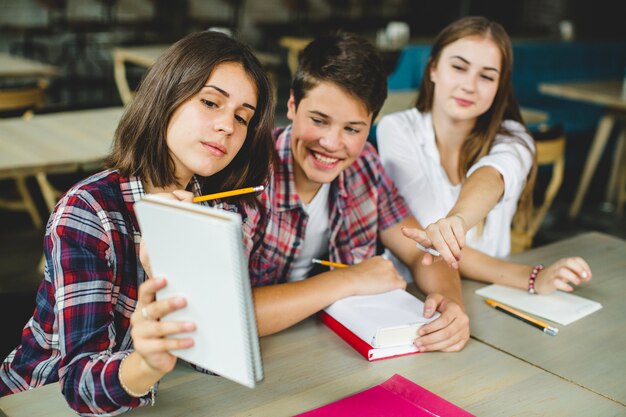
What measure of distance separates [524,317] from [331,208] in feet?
1.78

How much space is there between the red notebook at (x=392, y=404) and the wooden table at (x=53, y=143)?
1750 mm

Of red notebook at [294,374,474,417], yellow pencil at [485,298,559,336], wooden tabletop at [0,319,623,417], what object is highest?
red notebook at [294,374,474,417]

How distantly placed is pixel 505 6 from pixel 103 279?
9.06 m

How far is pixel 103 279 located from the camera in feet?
3.66

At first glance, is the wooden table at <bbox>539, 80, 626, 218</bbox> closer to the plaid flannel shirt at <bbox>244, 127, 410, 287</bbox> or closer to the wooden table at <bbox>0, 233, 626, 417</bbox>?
the plaid flannel shirt at <bbox>244, 127, 410, 287</bbox>

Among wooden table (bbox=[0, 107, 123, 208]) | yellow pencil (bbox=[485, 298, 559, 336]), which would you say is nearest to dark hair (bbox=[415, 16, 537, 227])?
yellow pencil (bbox=[485, 298, 559, 336])

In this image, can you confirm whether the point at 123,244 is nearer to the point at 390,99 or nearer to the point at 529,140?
the point at 529,140

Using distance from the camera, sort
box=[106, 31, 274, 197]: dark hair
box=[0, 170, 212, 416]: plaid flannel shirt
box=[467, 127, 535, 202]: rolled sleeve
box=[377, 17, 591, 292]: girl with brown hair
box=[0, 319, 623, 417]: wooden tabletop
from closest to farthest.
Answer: box=[0, 170, 212, 416]: plaid flannel shirt
box=[0, 319, 623, 417]: wooden tabletop
box=[106, 31, 274, 197]: dark hair
box=[467, 127, 535, 202]: rolled sleeve
box=[377, 17, 591, 292]: girl with brown hair

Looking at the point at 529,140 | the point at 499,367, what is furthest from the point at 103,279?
the point at 529,140

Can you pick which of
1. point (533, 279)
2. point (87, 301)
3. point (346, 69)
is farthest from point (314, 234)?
point (87, 301)

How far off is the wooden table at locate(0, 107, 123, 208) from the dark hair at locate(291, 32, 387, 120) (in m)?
1.21

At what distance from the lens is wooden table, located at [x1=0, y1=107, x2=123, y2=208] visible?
255 centimetres

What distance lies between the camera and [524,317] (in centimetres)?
153

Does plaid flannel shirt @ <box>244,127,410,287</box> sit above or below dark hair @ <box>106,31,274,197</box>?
below
